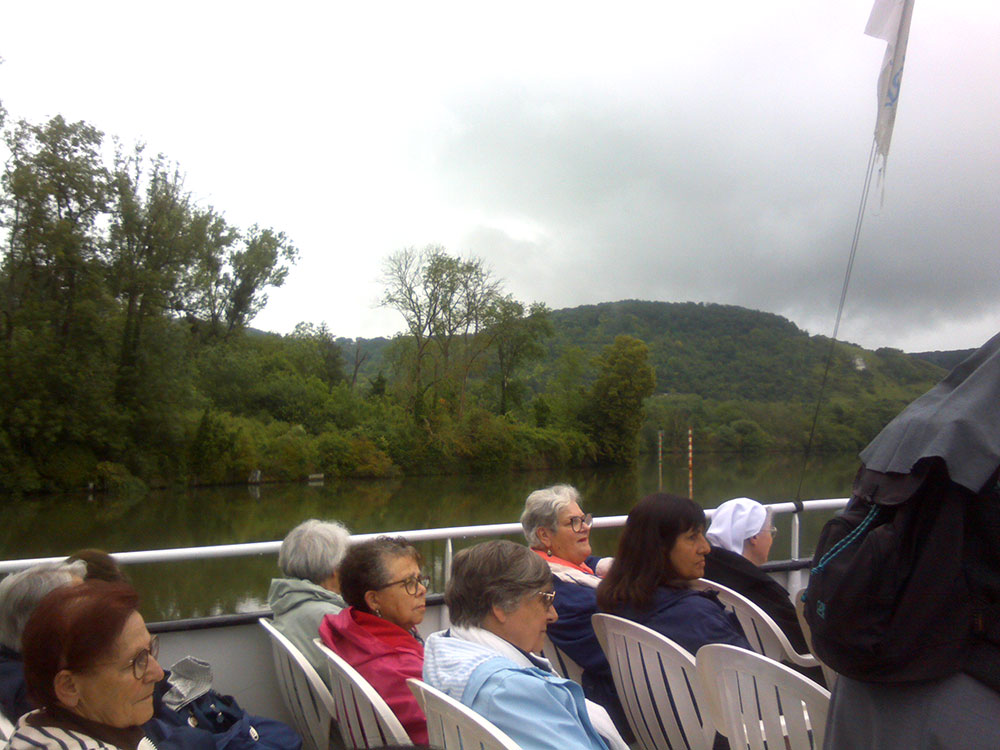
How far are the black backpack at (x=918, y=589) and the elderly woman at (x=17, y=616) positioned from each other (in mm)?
1385

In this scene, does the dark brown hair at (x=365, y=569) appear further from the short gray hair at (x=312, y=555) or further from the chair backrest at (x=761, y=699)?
the chair backrest at (x=761, y=699)

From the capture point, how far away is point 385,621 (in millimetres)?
1839

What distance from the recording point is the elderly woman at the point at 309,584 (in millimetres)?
2115

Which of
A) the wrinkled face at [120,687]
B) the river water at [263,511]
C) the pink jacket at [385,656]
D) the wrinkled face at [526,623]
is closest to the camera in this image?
the wrinkled face at [120,687]

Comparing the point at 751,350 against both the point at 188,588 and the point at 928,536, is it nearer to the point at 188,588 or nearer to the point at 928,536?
the point at 188,588

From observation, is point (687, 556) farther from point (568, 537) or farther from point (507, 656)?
point (507, 656)

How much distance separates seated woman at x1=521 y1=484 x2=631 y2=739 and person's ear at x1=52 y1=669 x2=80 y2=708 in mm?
1161

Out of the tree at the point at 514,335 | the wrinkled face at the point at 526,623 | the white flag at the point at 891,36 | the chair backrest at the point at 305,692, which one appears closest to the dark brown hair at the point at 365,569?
the chair backrest at the point at 305,692

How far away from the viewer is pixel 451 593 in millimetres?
1550

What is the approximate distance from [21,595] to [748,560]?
195 cm

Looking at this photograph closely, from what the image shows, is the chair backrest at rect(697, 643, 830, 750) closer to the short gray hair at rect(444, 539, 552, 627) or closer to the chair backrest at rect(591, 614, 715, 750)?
the chair backrest at rect(591, 614, 715, 750)

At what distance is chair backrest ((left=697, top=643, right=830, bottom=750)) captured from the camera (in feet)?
5.16

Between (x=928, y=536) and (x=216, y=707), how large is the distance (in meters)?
1.60

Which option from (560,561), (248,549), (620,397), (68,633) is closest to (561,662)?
(560,561)
